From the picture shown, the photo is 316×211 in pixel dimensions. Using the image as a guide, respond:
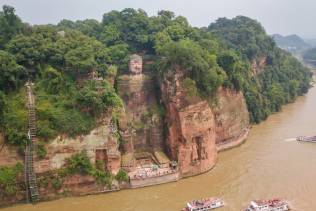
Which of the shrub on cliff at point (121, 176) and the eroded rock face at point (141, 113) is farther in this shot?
the eroded rock face at point (141, 113)

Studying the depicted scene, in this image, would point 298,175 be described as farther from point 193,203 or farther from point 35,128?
point 35,128


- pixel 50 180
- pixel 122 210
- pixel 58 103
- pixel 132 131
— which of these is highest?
pixel 58 103

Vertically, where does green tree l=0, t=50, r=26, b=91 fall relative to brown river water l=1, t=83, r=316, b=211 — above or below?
above

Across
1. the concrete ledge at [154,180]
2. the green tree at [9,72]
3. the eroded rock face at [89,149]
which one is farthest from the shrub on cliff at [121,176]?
the green tree at [9,72]

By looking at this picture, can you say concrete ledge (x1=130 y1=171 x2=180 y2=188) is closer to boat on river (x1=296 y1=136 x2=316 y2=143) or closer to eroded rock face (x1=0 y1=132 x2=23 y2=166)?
eroded rock face (x1=0 y1=132 x2=23 y2=166)

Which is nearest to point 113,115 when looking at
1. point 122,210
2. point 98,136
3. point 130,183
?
point 98,136

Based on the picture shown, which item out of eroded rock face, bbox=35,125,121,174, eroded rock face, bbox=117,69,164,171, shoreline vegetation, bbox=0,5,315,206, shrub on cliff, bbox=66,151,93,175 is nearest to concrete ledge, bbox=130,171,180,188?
shoreline vegetation, bbox=0,5,315,206

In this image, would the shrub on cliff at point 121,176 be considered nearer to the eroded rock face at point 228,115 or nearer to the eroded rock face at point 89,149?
the eroded rock face at point 89,149
